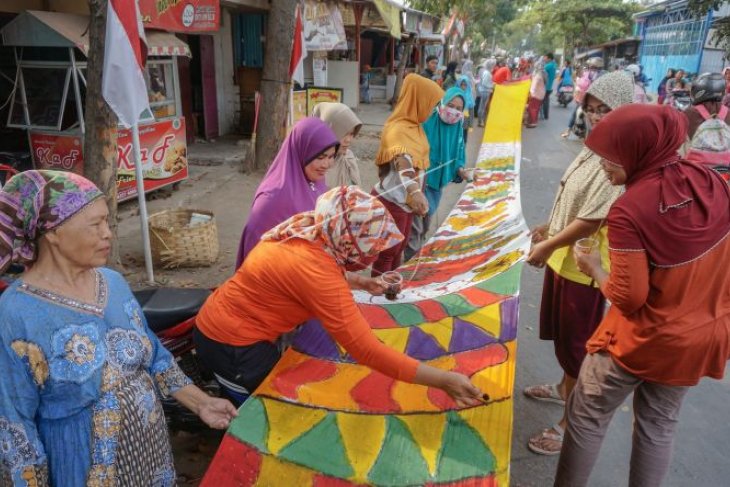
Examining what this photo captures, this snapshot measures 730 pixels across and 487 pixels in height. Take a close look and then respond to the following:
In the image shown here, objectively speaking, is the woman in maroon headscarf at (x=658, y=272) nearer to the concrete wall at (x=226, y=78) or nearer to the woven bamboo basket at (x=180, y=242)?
the woven bamboo basket at (x=180, y=242)

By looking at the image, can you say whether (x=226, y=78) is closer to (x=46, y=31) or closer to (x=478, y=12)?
(x=46, y=31)

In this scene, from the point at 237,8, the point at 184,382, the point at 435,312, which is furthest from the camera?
the point at 237,8

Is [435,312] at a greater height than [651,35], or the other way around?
[651,35]

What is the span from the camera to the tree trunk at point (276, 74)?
699cm

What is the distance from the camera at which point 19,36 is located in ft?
17.4

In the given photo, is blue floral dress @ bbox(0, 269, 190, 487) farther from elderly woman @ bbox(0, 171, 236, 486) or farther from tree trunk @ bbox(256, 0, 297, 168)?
tree trunk @ bbox(256, 0, 297, 168)

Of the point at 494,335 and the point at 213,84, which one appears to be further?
the point at 213,84

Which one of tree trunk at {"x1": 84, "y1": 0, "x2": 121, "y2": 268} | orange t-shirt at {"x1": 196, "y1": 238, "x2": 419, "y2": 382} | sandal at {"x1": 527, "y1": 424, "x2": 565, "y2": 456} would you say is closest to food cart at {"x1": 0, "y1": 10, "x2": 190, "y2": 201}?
tree trunk at {"x1": 84, "y1": 0, "x2": 121, "y2": 268}

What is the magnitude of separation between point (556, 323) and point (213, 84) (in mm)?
8976

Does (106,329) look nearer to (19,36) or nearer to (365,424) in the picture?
(365,424)

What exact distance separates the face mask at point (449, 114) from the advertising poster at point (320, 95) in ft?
16.8

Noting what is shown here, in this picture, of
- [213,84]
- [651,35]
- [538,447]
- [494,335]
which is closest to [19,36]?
[213,84]

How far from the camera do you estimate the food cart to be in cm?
521

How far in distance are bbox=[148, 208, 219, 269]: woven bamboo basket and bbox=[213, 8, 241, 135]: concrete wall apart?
6203 mm
